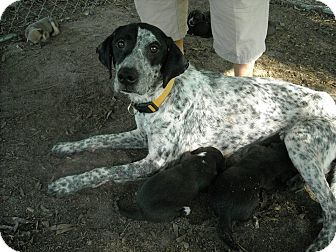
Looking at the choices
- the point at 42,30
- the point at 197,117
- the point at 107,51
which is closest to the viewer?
the point at 107,51

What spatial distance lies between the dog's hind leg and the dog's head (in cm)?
131

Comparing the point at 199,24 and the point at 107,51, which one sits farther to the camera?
the point at 199,24

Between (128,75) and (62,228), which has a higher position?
(128,75)

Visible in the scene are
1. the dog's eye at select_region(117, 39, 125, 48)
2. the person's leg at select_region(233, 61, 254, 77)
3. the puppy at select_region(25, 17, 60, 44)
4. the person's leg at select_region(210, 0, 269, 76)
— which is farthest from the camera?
the puppy at select_region(25, 17, 60, 44)

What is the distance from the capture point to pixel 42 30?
6.16m

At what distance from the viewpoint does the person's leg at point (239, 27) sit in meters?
4.17

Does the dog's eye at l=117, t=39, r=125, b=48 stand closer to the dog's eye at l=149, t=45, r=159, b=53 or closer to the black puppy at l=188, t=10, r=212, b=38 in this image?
the dog's eye at l=149, t=45, r=159, b=53

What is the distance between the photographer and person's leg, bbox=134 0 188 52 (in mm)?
4656

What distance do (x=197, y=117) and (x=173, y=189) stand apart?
0.93 meters

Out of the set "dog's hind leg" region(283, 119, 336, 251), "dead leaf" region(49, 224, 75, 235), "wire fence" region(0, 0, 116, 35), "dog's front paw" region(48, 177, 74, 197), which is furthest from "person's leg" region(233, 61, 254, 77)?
"wire fence" region(0, 0, 116, 35)

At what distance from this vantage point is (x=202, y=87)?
13.9 feet

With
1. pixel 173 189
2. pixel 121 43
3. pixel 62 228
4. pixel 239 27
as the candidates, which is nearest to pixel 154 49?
pixel 121 43

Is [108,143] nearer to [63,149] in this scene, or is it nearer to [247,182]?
[63,149]

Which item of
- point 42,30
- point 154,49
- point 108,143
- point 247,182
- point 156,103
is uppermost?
point 154,49
